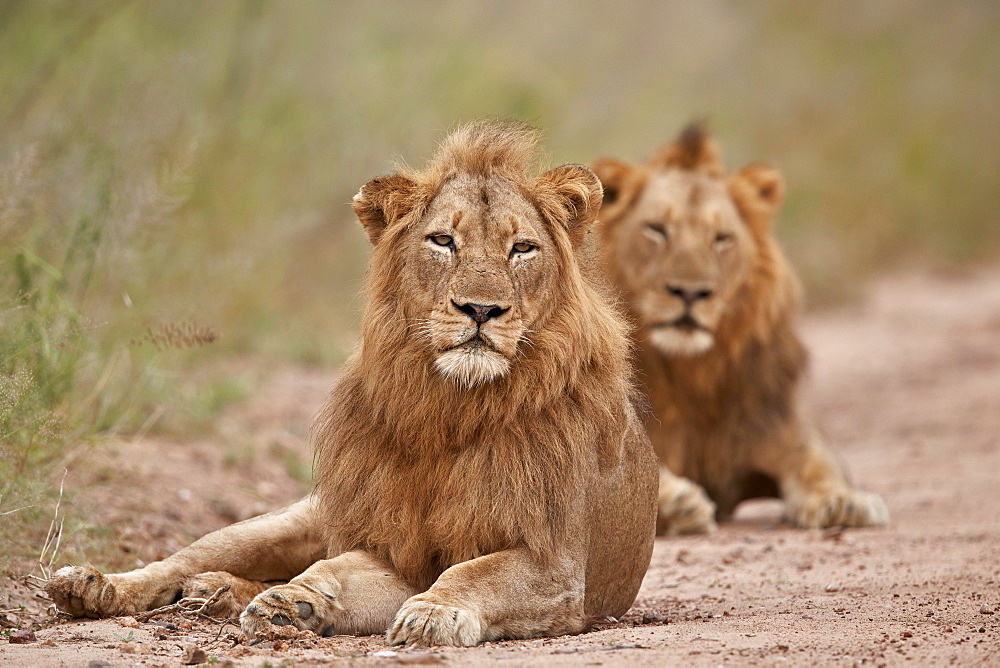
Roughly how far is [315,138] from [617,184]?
3665 millimetres

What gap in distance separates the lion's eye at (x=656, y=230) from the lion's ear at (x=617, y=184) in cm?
28

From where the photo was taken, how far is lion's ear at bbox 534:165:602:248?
14.4 ft

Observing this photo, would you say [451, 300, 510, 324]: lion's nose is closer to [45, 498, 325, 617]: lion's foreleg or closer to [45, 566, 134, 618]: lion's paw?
[45, 498, 325, 617]: lion's foreleg

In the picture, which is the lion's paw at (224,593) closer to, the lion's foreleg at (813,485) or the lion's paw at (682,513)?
the lion's paw at (682,513)

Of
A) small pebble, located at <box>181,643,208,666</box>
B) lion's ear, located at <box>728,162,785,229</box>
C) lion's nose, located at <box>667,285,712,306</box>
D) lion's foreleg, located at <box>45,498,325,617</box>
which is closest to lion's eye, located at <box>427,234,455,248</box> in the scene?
lion's foreleg, located at <box>45,498,325,617</box>

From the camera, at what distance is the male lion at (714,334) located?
276 inches

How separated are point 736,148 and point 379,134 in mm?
8569

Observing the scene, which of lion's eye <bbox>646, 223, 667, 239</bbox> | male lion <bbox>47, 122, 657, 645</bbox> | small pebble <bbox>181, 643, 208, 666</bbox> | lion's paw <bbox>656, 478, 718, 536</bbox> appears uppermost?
lion's eye <bbox>646, 223, 667, 239</bbox>

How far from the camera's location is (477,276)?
4023 millimetres

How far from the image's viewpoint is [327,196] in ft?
34.5

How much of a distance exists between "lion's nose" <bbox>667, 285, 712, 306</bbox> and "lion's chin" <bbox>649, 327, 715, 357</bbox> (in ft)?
0.53

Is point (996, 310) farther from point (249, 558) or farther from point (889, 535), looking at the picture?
point (249, 558)

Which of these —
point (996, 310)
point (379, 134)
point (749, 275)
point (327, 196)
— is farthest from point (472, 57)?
point (749, 275)

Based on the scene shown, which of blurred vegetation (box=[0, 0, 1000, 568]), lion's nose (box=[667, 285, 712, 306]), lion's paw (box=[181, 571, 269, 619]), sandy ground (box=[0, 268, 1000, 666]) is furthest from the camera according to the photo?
lion's nose (box=[667, 285, 712, 306])
